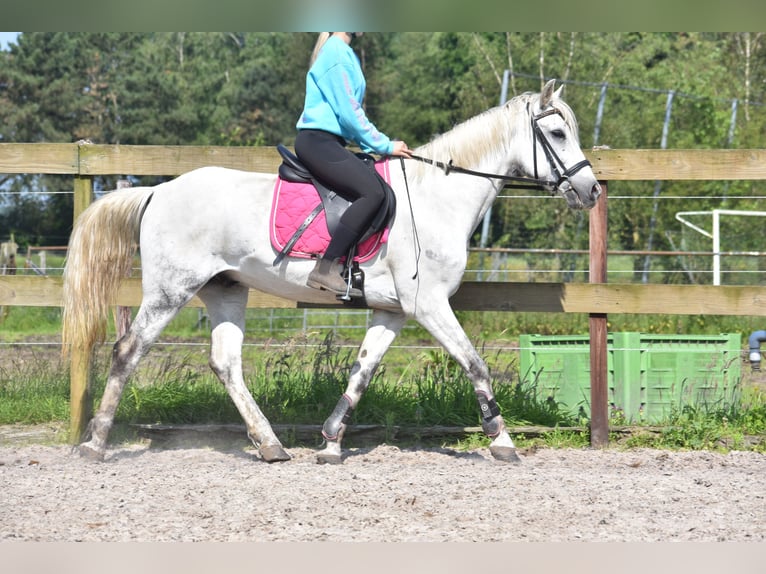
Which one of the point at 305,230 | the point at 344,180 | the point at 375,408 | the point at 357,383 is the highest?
the point at 344,180

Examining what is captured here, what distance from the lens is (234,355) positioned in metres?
5.85

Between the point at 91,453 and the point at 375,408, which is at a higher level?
the point at 375,408

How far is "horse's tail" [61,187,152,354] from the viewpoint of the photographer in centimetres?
576

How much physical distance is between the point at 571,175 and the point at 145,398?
3.25 meters

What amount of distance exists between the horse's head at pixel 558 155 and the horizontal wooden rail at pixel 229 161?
1.89 feet

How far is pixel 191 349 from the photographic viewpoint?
11.1 metres

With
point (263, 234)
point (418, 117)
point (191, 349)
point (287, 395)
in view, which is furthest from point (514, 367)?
point (418, 117)

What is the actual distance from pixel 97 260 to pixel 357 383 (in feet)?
5.90

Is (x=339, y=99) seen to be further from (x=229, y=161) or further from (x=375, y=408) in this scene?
(x=375, y=408)

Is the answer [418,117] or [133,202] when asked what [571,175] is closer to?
[133,202]

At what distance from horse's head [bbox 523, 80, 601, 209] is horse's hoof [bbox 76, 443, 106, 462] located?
3.11 meters

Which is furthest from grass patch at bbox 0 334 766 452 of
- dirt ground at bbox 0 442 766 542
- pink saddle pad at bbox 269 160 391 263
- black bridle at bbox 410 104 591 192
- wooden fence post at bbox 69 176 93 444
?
black bridle at bbox 410 104 591 192

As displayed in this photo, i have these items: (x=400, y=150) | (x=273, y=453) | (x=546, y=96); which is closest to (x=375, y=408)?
(x=273, y=453)

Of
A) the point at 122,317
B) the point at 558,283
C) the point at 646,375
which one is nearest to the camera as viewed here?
the point at 558,283
